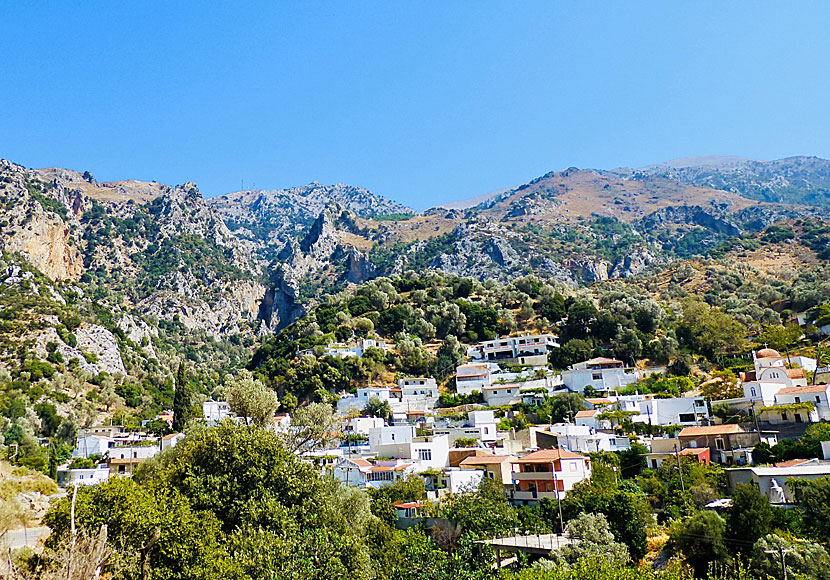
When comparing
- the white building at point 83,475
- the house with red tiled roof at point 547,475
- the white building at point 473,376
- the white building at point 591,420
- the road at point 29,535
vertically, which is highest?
the white building at point 473,376

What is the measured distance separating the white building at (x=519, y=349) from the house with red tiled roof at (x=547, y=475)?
117 feet

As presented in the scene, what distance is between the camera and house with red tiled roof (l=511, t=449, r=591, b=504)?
3972cm

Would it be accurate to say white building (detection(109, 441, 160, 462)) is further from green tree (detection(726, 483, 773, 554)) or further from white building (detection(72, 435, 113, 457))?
green tree (detection(726, 483, 773, 554))

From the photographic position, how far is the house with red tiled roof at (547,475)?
39.7 meters

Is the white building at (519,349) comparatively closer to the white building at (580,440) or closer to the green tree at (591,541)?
the white building at (580,440)

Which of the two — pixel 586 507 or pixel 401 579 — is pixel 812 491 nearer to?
pixel 586 507

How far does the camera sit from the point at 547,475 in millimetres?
40156

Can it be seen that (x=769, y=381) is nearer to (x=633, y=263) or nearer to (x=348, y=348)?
(x=348, y=348)

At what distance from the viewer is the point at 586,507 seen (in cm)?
3497

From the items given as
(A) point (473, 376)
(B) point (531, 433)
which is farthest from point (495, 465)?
(A) point (473, 376)

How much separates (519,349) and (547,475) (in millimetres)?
40251

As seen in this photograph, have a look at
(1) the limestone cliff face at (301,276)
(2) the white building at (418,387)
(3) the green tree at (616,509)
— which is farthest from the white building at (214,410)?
(1) the limestone cliff face at (301,276)

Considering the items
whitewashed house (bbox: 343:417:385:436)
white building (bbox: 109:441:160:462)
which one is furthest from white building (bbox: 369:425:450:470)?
white building (bbox: 109:441:160:462)

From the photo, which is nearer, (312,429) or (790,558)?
(790,558)
